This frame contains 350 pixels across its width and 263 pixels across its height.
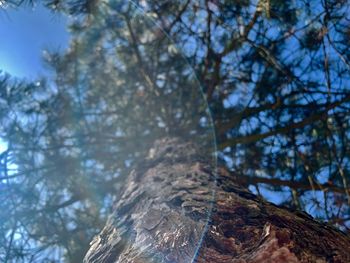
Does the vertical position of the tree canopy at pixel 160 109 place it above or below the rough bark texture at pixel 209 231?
above

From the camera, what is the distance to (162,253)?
1099 millimetres

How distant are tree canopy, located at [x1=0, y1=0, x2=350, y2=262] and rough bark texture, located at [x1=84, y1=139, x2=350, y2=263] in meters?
1.23

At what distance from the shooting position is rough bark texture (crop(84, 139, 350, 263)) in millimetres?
965

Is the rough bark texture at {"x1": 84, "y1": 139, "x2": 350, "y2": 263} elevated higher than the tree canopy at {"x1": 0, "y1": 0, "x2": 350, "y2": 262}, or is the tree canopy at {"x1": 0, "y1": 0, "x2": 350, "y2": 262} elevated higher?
the tree canopy at {"x1": 0, "y1": 0, "x2": 350, "y2": 262}

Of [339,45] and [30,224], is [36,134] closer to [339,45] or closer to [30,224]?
[30,224]

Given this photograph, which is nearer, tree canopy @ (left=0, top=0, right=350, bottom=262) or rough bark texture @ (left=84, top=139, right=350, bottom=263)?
rough bark texture @ (left=84, top=139, right=350, bottom=263)

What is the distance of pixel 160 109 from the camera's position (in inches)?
159

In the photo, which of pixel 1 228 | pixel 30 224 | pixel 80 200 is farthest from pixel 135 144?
pixel 1 228

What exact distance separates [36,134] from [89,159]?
1.52 feet

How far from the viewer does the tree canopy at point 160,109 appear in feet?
9.55

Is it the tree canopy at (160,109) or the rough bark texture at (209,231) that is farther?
the tree canopy at (160,109)

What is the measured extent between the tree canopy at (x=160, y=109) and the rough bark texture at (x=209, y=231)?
123cm

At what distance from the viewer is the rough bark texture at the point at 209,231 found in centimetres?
97

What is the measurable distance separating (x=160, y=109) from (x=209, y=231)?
9.55ft
